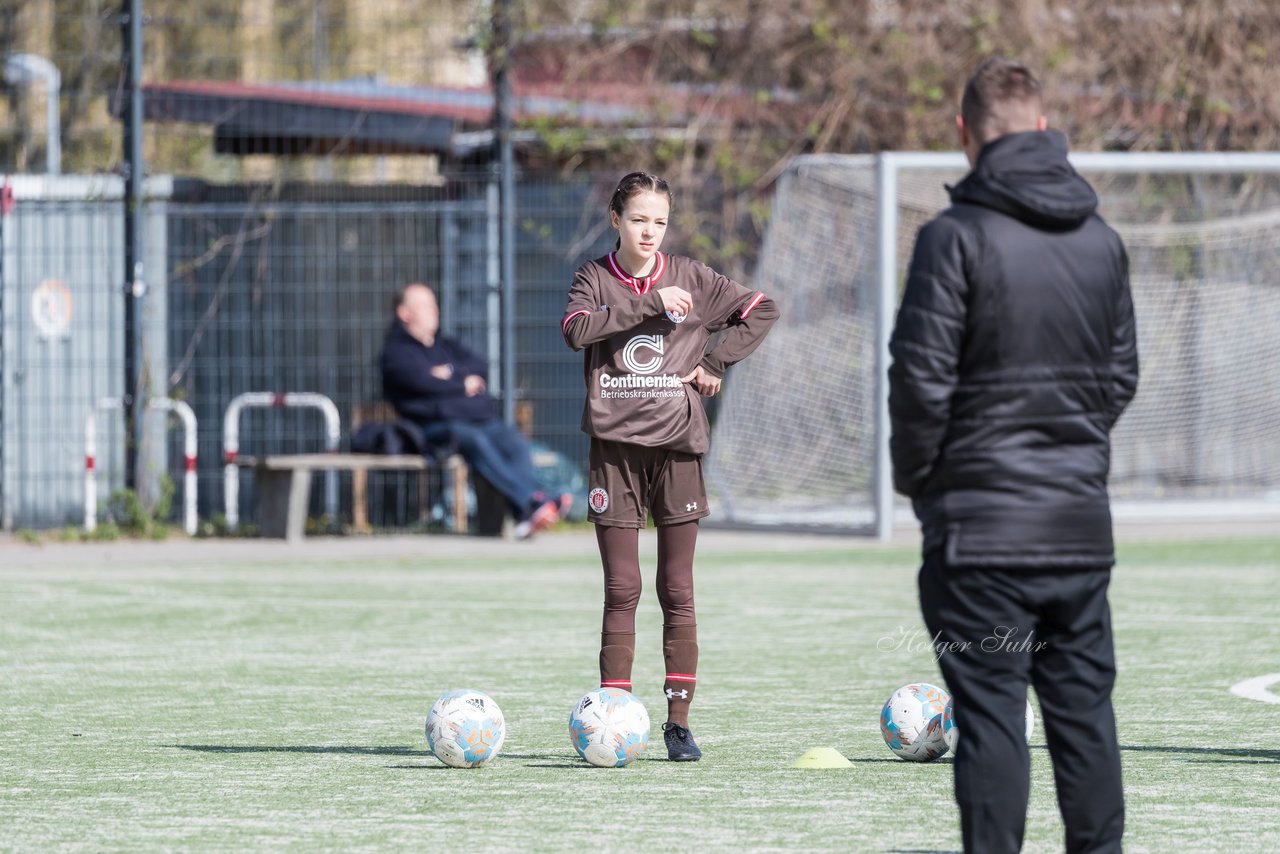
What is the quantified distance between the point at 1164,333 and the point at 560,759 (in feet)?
38.4

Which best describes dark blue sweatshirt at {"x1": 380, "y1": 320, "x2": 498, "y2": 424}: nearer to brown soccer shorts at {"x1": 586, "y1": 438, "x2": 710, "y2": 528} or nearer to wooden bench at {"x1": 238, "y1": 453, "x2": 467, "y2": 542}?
wooden bench at {"x1": 238, "y1": 453, "x2": 467, "y2": 542}

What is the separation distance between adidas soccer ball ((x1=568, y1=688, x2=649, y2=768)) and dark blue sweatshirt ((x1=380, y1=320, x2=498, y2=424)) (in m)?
8.93

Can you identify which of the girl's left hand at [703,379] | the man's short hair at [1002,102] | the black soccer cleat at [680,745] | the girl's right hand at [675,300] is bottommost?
the black soccer cleat at [680,745]

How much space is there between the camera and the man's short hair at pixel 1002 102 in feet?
13.5

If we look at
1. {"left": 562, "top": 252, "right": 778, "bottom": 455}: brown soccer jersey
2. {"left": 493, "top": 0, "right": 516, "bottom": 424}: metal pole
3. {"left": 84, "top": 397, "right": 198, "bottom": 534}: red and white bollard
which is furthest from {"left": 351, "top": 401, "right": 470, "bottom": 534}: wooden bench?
{"left": 562, "top": 252, "right": 778, "bottom": 455}: brown soccer jersey

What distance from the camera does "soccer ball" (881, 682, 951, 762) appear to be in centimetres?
Answer: 600

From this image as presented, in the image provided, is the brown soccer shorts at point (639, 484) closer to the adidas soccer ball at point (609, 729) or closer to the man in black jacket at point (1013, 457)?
the adidas soccer ball at point (609, 729)

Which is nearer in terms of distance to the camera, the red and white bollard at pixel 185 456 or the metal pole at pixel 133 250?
the red and white bollard at pixel 185 456

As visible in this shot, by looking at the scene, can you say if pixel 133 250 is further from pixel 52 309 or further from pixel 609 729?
pixel 609 729

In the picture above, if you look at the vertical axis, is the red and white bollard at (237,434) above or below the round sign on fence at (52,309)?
below

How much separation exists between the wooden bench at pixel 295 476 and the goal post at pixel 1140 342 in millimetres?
2538

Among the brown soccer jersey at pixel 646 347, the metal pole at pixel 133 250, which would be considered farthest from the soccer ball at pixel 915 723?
the metal pole at pixel 133 250

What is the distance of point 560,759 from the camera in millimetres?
6141

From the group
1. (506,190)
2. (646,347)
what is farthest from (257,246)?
(646,347)
